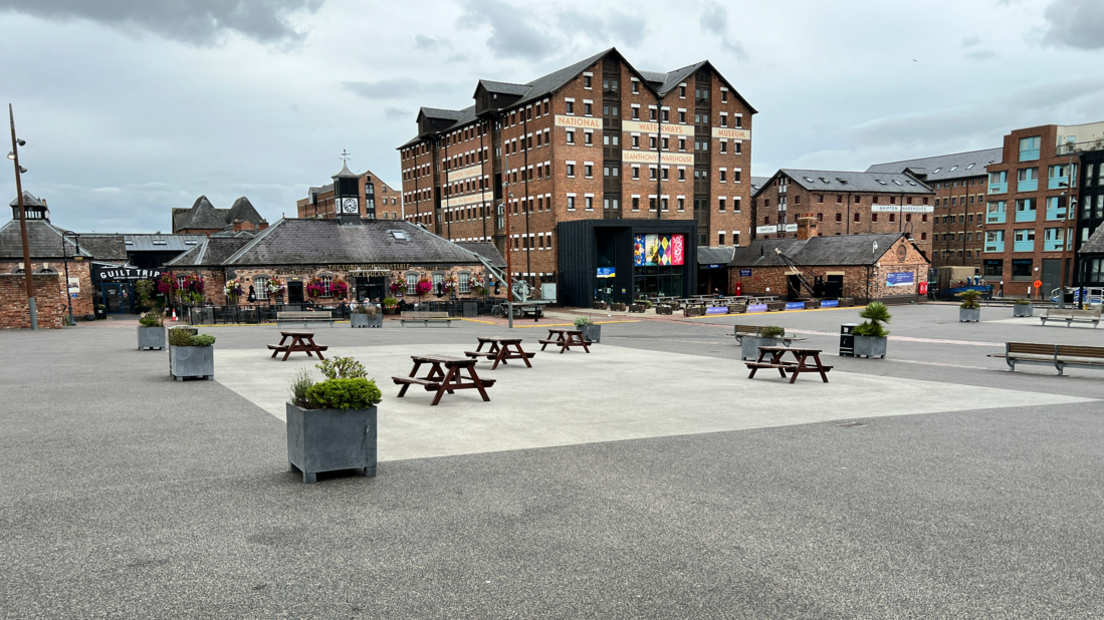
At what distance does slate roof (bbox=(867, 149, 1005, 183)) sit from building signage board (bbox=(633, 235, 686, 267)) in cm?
5072

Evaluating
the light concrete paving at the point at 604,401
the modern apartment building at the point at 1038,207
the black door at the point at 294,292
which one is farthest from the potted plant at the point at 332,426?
the modern apartment building at the point at 1038,207

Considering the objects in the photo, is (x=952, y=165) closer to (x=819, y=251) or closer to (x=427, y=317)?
(x=819, y=251)

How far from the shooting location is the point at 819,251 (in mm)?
60656

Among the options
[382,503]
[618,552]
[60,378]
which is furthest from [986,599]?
[60,378]

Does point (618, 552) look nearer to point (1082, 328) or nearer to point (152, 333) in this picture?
point (152, 333)

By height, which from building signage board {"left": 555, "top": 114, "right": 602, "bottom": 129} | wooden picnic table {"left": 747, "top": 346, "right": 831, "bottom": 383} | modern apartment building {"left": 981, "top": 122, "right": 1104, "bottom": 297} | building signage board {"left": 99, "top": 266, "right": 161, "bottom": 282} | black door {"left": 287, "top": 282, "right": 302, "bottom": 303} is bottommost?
wooden picnic table {"left": 747, "top": 346, "right": 831, "bottom": 383}

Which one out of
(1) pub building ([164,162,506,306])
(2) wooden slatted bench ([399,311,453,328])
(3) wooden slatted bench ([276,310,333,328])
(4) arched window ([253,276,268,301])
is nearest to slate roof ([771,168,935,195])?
(1) pub building ([164,162,506,306])

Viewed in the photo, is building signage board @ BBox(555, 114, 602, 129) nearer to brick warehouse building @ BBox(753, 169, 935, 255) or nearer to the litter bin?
brick warehouse building @ BBox(753, 169, 935, 255)

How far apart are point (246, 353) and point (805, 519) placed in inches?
697

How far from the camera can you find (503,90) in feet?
208

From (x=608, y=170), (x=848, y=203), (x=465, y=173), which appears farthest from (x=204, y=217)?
(x=848, y=203)

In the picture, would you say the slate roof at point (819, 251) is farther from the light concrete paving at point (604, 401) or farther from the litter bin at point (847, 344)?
the light concrete paving at point (604, 401)

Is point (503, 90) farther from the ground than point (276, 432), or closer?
farther from the ground

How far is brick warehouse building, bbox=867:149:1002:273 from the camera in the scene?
291 feet
